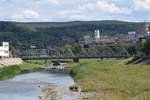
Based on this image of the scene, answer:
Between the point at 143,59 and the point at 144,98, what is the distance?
89536 mm

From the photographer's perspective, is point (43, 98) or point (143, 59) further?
point (143, 59)

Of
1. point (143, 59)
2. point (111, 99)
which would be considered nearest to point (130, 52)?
point (143, 59)

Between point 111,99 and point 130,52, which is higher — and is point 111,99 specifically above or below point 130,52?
above

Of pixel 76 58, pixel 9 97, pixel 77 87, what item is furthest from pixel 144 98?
pixel 76 58

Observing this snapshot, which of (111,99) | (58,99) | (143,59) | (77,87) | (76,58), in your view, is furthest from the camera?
(76,58)

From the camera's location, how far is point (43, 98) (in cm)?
4350

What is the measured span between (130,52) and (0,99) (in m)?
150

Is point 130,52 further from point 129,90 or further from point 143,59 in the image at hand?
point 129,90

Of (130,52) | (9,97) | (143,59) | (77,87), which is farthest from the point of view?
(130,52)

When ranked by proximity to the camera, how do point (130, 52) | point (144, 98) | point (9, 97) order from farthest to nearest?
point (130, 52)
point (9, 97)
point (144, 98)

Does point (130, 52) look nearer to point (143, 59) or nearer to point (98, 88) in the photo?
point (143, 59)

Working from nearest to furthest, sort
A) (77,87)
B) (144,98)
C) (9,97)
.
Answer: (144,98), (9,97), (77,87)

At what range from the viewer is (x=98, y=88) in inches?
1893

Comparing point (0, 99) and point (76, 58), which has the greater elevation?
point (0, 99)
